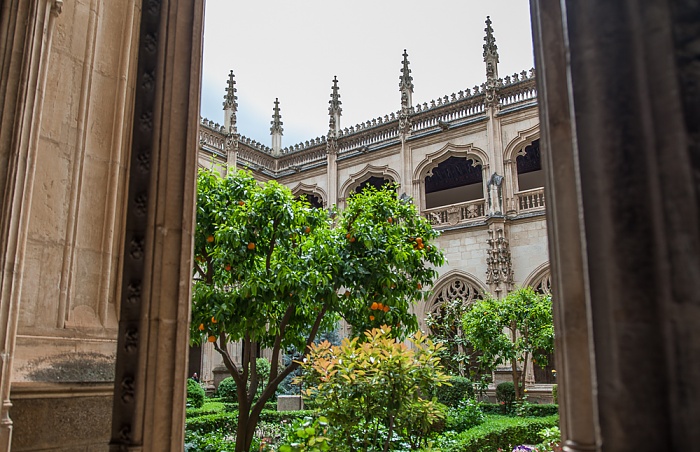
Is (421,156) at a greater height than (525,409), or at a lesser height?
greater

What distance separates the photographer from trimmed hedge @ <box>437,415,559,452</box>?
581 centimetres

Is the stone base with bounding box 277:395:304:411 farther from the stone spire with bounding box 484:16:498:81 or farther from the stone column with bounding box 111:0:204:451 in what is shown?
the stone spire with bounding box 484:16:498:81

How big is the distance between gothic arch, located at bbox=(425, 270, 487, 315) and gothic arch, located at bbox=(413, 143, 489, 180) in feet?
10.7

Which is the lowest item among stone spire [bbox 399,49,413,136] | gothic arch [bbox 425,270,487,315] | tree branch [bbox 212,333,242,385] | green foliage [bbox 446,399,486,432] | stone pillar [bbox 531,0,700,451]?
green foliage [bbox 446,399,486,432]

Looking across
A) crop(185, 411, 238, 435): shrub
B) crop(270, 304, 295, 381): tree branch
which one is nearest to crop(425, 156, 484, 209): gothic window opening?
crop(185, 411, 238, 435): shrub

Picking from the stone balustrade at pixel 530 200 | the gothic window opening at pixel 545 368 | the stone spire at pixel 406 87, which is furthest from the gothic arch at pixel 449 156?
the gothic window opening at pixel 545 368

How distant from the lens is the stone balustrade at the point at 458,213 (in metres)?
15.0

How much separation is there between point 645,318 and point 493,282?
44.8ft

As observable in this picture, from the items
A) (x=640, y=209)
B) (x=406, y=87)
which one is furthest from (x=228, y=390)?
(x=640, y=209)

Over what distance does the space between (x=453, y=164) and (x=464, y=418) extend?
1123cm

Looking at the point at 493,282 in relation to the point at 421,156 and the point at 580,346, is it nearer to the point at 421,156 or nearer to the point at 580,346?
the point at 421,156

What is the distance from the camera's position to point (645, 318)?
0.79 metres

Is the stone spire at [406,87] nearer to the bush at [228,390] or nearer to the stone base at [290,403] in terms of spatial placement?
the bush at [228,390]

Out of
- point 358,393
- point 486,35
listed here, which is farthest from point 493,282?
point 358,393
